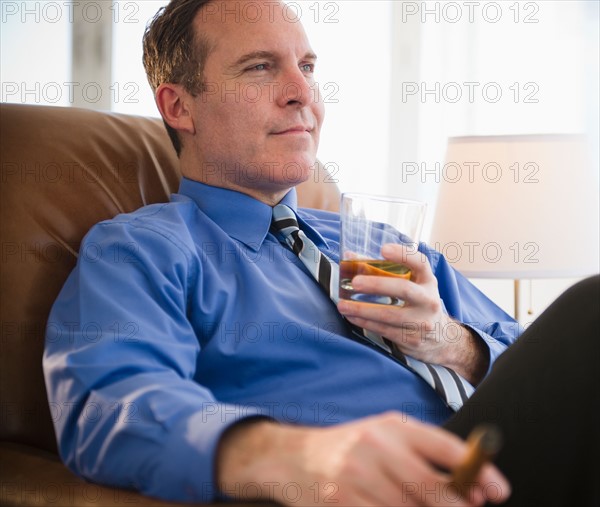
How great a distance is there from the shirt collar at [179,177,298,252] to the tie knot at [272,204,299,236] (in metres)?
0.02

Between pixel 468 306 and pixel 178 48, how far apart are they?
78cm

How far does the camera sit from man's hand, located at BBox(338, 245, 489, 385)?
113 cm

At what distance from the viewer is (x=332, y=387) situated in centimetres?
125

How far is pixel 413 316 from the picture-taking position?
1.19m

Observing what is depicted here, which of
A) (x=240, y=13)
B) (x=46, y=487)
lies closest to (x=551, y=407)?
(x=46, y=487)

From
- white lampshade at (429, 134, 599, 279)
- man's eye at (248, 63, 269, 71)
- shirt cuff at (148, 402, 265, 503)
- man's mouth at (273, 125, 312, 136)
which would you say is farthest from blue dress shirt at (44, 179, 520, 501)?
white lampshade at (429, 134, 599, 279)

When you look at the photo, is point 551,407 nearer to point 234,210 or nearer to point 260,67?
point 234,210

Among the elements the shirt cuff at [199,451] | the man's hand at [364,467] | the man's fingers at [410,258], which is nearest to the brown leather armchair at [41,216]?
the shirt cuff at [199,451]

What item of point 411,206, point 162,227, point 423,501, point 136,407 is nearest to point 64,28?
point 162,227

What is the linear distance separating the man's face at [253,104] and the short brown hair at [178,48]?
0.06 feet

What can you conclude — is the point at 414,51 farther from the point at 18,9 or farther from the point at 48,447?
the point at 48,447

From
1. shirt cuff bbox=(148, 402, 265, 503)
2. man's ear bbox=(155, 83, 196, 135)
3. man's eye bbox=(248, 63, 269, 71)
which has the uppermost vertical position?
man's eye bbox=(248, 63, 269, 71)

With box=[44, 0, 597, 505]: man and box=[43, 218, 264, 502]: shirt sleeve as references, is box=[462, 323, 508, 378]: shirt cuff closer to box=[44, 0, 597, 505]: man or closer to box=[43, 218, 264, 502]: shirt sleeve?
box=[44, 0, 597, 505]: man

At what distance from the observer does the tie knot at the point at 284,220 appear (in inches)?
57.5
